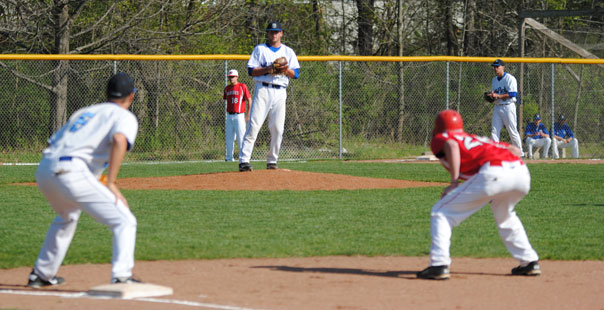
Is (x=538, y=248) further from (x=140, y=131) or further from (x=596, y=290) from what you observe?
(x=140, y=131)

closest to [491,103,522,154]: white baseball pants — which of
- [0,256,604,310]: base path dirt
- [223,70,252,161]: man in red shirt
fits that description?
[223,70,252,161]: man in red shirt

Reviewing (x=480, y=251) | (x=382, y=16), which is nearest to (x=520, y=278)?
(x=480, y=251)

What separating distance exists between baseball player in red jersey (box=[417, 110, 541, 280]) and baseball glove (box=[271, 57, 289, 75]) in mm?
5794

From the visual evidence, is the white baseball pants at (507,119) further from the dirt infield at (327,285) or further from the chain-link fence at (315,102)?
the dirt infield at (327,285)

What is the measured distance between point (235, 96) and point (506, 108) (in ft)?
18.6

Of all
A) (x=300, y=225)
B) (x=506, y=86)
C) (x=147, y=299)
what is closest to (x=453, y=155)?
(x=147, y=299)

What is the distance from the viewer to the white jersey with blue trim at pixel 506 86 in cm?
1705

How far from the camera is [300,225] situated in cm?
909

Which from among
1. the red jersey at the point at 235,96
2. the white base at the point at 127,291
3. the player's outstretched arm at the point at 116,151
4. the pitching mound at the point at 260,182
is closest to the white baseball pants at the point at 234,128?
the red jersey at the point at 235,96

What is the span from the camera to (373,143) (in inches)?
828

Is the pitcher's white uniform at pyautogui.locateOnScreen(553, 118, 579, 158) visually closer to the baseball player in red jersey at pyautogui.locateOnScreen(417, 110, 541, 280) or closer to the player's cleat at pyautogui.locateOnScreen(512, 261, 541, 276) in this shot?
the player's cleat at pyautogui.locateOnScreen(512, 261, 541, 276)

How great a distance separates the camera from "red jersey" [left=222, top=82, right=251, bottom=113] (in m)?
17.8

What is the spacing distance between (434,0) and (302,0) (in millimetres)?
4912

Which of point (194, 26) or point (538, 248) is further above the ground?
point (194, 26)
